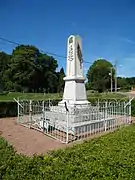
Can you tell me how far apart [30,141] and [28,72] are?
1740 inches

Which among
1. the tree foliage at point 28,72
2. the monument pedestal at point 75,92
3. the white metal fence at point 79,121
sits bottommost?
the white metal fence at point 79,121

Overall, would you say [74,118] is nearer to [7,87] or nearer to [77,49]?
[77,49]

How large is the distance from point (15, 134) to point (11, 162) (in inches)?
230

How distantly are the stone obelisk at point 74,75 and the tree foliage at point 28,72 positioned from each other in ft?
130

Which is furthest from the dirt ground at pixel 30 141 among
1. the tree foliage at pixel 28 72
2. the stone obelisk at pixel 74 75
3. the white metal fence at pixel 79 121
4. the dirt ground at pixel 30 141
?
the tree foliage at pixel 28 72

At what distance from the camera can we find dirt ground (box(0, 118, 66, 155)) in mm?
6629

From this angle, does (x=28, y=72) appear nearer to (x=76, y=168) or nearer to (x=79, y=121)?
(x=79, y=121)

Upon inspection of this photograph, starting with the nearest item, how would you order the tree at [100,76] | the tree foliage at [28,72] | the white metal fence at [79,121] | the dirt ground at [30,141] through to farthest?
the dirt ground at [30,141] < the white metal fence at [79,121] < the tree foliage at [28,72] < the tree at [100,76]

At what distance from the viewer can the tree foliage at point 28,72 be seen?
163ft

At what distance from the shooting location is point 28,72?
50.5 m

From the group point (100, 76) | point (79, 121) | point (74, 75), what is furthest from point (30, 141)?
point (100, 76)

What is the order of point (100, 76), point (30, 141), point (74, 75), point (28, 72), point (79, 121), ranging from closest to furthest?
point (30, 141) → point (79, 121) → point (74, 75) → point (28, 72) → point (100, 76)

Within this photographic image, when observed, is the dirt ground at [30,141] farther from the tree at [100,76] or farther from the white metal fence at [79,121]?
the tree at [100,76]

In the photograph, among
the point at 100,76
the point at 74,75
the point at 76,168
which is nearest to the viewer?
the point at 76,168
